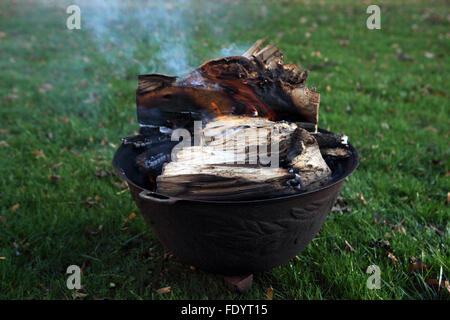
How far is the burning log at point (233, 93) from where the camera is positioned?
2.27 metres

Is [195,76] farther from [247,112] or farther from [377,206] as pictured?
[377,206]

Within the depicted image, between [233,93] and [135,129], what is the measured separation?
2409 millimetres

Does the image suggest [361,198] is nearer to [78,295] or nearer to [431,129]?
[431,129]

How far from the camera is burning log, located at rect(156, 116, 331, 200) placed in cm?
179

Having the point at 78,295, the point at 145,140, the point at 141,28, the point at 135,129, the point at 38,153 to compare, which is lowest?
the point at 78,295

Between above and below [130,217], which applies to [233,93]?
above

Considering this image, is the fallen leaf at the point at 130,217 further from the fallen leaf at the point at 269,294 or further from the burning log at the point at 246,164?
the fallen leaf at the point at 269,294

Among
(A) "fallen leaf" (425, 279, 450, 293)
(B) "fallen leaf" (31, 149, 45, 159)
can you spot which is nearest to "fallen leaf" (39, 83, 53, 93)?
(B) "fallen leaf" (31, 149, 45, 159)

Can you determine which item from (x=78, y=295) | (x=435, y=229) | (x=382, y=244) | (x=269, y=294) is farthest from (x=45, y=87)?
(x=435, y=229)

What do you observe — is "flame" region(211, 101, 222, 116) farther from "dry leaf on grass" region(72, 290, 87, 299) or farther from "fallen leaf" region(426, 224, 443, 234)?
"fallen leaf" region(426, 224, 443, 234)

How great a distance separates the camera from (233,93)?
92.7 inches

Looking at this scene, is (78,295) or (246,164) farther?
(78,295)
